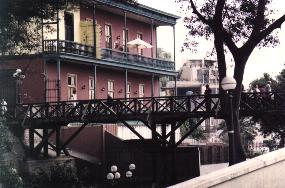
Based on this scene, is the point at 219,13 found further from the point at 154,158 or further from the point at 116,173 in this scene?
the point at 116,173

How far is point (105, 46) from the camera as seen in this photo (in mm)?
37219

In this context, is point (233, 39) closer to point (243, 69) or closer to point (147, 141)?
point (243, 69)

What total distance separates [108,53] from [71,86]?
3062 millimetres

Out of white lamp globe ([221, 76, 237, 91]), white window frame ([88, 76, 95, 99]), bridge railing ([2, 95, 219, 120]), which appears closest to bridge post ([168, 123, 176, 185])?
bridge railing ([2, 95, 219, 120])

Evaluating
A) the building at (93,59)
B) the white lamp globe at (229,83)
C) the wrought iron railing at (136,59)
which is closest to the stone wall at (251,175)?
the white lamp globe at (229,83)

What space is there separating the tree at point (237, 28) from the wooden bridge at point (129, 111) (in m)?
2.54

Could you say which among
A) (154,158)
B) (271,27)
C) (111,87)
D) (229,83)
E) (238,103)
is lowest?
(154,158)

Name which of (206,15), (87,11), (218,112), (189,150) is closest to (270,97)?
(218,112)

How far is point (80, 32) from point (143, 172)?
29.7ft

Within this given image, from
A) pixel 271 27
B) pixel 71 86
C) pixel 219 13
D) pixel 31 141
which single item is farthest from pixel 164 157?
pixel 71 86

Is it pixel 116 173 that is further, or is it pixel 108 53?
pixel 108 53

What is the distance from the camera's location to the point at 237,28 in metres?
23.3

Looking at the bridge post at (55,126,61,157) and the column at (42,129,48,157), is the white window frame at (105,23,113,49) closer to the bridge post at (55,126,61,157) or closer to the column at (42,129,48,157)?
the bridge post at (55,126,61,157)

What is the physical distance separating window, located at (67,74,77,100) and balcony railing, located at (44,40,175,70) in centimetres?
168
